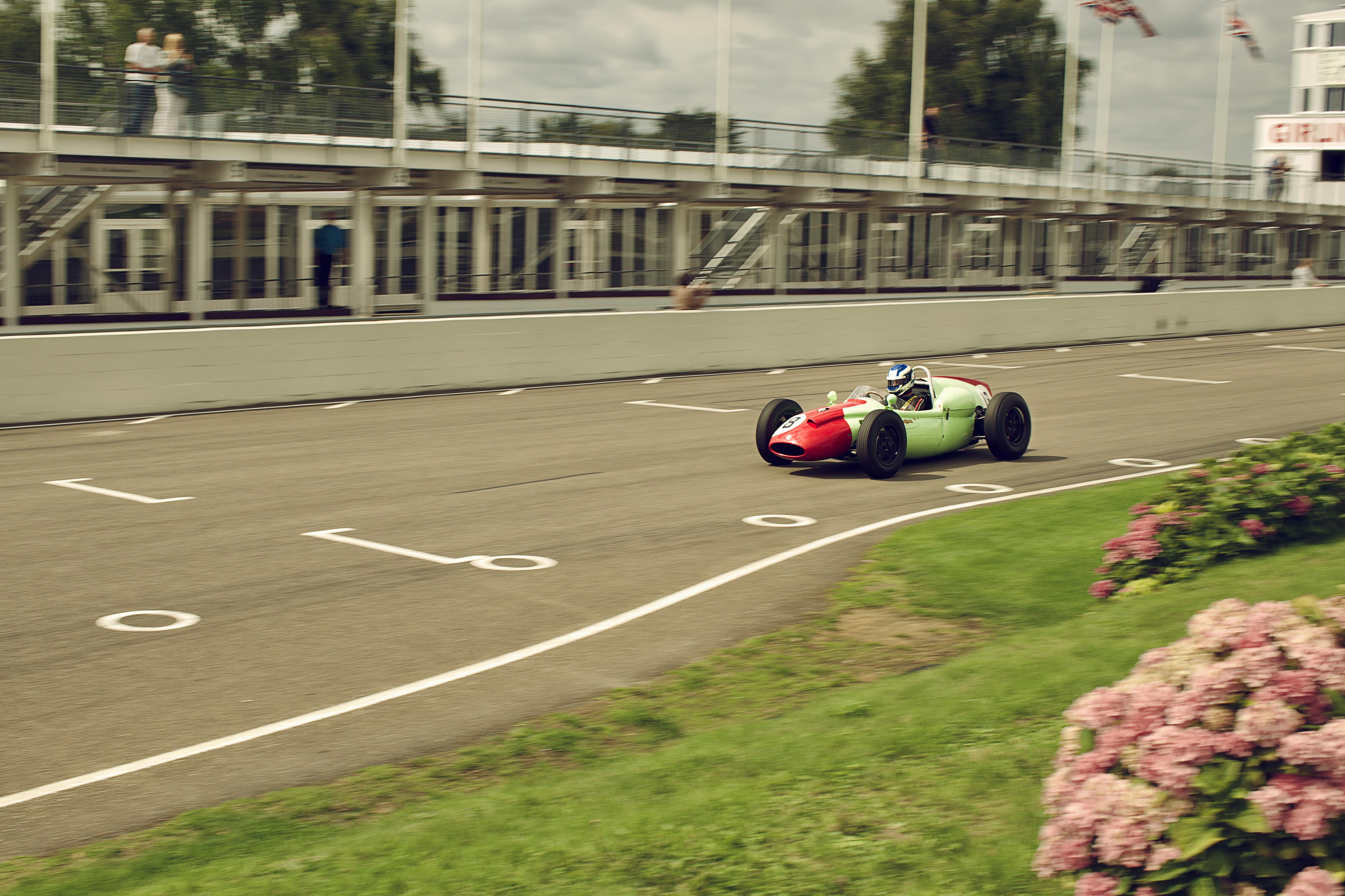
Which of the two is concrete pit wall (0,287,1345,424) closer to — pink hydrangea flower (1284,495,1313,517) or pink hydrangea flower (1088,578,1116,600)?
pink hydrangea flower (1088,578,1116,600)

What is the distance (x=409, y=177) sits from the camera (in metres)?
33.2

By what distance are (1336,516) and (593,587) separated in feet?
15.0

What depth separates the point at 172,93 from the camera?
93.2ft

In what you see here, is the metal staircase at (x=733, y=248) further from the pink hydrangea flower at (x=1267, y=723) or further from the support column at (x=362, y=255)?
Result: the pink hydrangea flower at (x=1267, y=723)

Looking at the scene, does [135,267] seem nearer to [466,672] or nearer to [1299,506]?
[466,672]

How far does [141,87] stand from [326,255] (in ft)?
19.6

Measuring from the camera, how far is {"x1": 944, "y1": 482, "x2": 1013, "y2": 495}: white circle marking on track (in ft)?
43.3

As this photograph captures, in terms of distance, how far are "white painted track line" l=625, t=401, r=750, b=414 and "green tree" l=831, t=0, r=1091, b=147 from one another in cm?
6964

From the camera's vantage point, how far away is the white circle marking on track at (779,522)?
1167cm

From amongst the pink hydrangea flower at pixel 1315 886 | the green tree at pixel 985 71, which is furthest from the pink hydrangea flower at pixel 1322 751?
the green tree at pixel 985 71

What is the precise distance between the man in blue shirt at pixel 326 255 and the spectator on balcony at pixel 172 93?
4170 millimetres

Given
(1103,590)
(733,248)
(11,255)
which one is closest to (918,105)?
(733,248)

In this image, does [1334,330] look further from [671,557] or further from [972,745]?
→ [972,745]

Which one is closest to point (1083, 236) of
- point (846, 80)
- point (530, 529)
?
point (846, 80)
